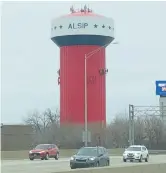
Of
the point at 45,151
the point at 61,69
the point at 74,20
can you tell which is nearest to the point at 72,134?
the point at 61,69

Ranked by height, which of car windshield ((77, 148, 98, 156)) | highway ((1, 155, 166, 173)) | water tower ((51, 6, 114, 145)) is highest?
water tower ((51, 6, 114, 145))

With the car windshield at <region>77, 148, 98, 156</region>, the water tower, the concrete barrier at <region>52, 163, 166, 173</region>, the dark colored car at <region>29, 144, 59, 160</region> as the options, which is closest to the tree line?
the water tower

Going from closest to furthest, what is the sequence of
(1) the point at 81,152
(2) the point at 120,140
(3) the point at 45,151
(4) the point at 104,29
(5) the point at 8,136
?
1. (1) the point at 81,152
2. (3) the point at 45,151
3. (5) the point at 8,136
4. (4) the point at 104,29
5. (2) the point at 120,140

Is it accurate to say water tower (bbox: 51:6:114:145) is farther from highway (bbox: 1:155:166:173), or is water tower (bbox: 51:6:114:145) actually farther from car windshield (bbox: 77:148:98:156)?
car windshield (bbox: 77:148:98:156)

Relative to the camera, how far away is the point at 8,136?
290ft

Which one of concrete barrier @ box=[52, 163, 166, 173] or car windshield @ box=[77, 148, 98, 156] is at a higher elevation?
car windshield @ box=[77, 148, 98, 156]

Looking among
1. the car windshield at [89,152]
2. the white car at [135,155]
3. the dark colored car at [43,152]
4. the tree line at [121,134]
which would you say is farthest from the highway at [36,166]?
the tree line at [121,134]

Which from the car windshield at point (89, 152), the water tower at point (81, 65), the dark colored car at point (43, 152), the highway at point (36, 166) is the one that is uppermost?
the water tower at point (81, 65)

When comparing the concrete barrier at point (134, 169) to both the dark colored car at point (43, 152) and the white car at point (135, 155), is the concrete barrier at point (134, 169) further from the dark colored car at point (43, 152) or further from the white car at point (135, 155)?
the dark colored car at point (43, 152)

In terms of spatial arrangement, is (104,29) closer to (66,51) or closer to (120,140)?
(66,51)

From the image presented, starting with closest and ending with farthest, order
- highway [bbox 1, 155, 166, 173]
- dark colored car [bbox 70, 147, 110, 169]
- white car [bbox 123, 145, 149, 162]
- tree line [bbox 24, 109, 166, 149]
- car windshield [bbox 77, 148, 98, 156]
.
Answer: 1. highway [bbox 1, 155, 166, 173]
2. dark colored car [bbox 70, 147, 110, 169]
3. car windshield [bbox 77, 148, 98, 156]
4. white car [bbox 123, 145, 149, 162]
5. tree line [bbox 24, 109, 166, 149]

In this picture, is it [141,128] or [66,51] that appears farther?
[141,128]

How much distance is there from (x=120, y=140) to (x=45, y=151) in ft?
184

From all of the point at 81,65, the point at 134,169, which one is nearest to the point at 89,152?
the point at 134,169
